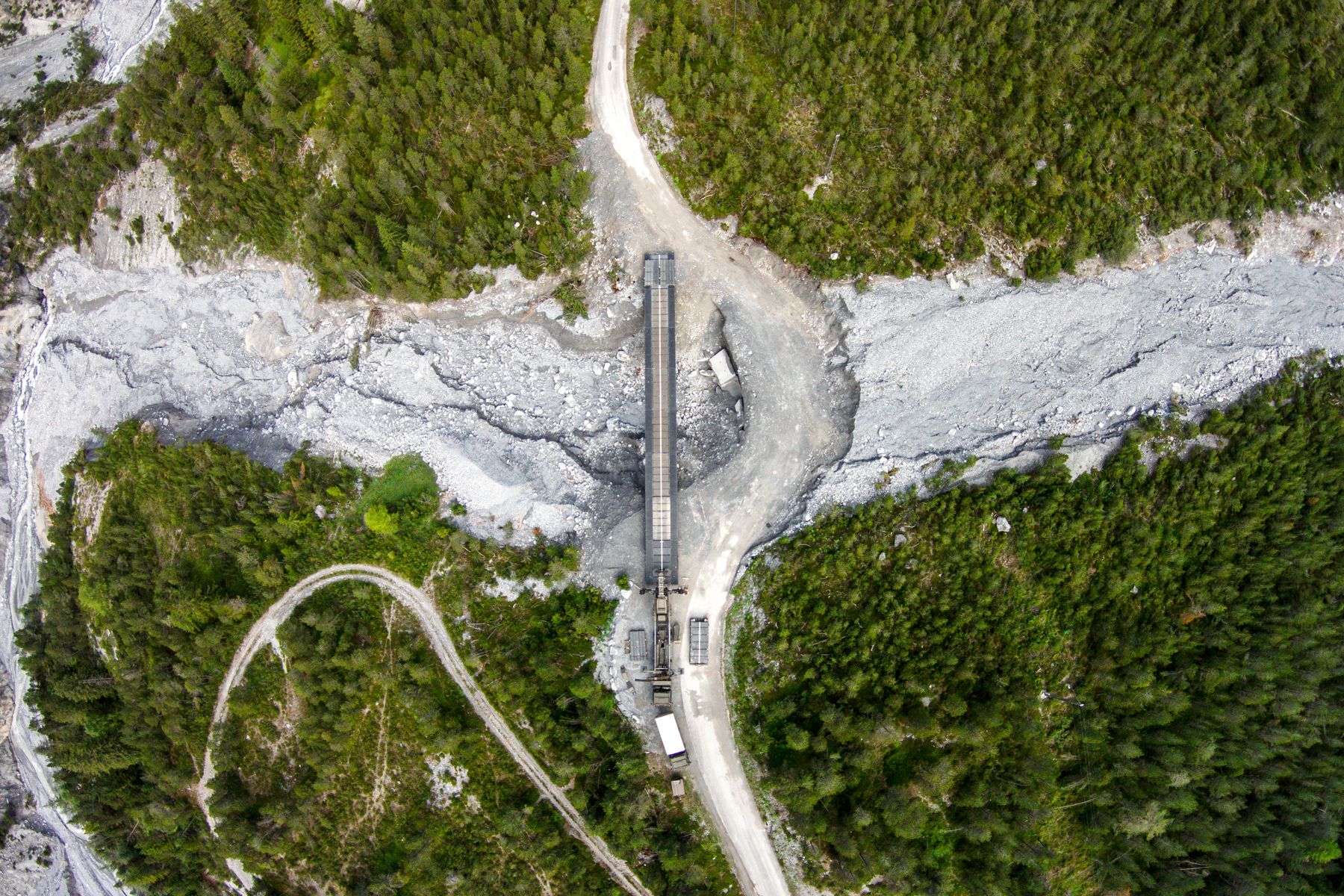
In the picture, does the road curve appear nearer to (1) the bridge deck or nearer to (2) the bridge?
(2) the bridge

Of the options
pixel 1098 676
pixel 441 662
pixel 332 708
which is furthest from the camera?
pixel 441 662

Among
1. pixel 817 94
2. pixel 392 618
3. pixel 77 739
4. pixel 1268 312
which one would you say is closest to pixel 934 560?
pixel 1268 312

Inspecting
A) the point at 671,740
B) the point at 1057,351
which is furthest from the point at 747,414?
the point at 671,740

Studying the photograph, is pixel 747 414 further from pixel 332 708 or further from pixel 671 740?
pixel 332 708

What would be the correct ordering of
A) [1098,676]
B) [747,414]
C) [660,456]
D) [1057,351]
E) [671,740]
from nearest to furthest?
[1098,676]
[1057,351]
[671,740]
[660,456]
[747,414]

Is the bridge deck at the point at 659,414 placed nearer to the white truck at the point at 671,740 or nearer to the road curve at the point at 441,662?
the white truck at the point at 671,740

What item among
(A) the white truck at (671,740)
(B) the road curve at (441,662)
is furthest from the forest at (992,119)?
(B) the road curve at (441,662)
